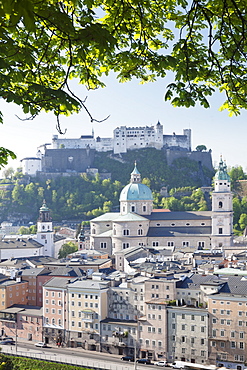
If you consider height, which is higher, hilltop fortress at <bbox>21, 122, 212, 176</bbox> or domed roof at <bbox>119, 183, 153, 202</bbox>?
hilltop fortress at <bbox>21, 122, 212, 176</bbox>

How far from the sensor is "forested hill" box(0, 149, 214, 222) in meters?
87.9

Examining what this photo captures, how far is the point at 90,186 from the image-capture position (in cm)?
9125

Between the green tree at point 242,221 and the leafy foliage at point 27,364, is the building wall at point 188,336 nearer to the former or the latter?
the leafy foliage at point 27,364

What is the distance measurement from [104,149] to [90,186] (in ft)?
33.4

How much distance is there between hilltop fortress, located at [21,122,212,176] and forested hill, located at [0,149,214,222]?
179 cm

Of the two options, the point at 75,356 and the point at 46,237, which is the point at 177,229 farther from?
the point at 75,356

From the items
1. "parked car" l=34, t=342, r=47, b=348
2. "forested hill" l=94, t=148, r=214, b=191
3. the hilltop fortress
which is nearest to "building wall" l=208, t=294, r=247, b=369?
"parked car" l=34, t=342, r=47, b=348

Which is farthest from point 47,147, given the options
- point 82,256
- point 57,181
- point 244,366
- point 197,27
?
point 197,27

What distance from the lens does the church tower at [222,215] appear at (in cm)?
4950

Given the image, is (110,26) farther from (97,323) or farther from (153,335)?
(97,323)

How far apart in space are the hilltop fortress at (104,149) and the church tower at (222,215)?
A: 4360cm

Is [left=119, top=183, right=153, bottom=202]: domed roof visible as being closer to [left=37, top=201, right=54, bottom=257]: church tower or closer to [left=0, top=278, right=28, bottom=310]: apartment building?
[left=37, top=201, right=54, bottom=257]: church tower

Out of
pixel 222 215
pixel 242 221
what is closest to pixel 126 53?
pixel 222 215

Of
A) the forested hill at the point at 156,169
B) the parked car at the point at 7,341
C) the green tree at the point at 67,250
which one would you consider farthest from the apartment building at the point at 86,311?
the forested hill at the point at 156,169
